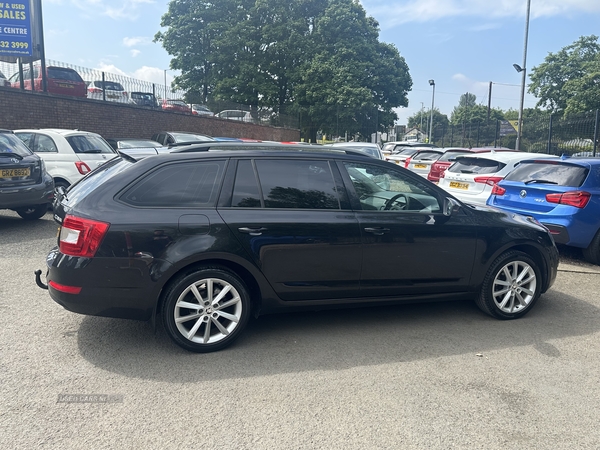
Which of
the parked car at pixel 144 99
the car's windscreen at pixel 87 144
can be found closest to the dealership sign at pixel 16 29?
the parked car at pixel 144 99

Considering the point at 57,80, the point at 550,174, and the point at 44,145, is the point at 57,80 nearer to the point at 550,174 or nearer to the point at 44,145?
the point at 44,145

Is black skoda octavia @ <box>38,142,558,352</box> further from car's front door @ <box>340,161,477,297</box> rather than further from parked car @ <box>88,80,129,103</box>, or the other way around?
parked car @ <box>88,80,129,103</box>

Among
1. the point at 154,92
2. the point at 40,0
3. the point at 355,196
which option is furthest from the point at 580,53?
the point at 355,196

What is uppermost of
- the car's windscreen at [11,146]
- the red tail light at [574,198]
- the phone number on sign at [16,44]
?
the phone number on sign at [16,44]

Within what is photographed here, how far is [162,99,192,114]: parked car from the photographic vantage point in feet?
79.7

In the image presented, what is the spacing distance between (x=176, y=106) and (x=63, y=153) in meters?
16.2

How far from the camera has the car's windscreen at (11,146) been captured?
802 centimetres

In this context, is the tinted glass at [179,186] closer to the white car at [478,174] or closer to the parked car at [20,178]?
the parked car at [20,178]

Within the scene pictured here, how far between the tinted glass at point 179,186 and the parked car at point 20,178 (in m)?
5.25

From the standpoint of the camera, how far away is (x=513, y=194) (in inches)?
290

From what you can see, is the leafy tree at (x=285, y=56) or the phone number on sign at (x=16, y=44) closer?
the phone number on sign at (x=16, y=44)

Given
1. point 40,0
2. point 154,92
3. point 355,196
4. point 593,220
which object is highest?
point 40,0

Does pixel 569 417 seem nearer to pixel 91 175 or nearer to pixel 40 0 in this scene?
pixel 91 175

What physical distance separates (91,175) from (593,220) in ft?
20.4
